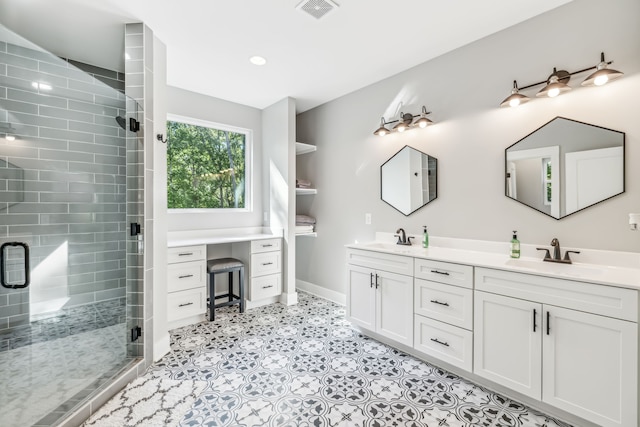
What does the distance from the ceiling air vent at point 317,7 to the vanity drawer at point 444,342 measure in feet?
8.14

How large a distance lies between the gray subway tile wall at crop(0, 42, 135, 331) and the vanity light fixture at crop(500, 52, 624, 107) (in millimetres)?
3105

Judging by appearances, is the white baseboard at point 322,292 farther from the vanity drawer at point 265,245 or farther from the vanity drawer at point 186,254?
the vanity drawer at point 186,254

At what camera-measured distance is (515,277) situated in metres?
1.78

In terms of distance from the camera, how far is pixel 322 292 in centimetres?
393

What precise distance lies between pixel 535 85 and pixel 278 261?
3160 millimetres

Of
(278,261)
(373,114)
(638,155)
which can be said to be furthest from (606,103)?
(278,261)

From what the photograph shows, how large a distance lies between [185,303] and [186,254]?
521 mm

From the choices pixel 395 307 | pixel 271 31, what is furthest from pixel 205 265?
pixel 271 31

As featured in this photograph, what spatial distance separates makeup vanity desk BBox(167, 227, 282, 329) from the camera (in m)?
2.89

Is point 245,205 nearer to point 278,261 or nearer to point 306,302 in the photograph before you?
point 278,261

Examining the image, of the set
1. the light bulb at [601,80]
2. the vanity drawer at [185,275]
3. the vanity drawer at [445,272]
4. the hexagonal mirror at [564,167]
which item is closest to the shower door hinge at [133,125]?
the vanity drawer at [185,275]

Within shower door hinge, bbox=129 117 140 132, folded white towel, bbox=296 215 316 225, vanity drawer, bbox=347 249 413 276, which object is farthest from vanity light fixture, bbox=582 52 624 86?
shower door hinge, bbox=129 117 140 132

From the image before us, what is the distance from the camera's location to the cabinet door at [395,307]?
7.68 feet

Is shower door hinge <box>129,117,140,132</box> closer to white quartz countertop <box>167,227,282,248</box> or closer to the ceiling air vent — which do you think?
white quartz countertop <box>167,227,282,248</box>
